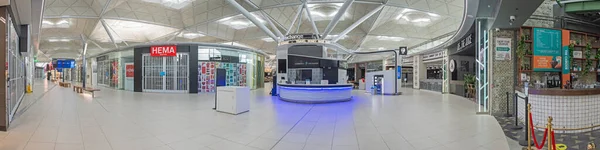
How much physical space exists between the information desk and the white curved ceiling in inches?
434

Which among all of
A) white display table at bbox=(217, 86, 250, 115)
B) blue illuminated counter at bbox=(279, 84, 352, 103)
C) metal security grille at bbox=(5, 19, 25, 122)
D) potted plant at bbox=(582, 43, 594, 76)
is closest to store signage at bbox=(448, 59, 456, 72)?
potted plant at bbox=(582, 43, 594, 76)

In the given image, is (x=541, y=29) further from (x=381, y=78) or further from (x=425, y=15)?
(x=425, y=15)

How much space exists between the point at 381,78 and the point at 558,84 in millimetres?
8438

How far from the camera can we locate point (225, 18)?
1977 cm

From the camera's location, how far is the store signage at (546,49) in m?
6.17

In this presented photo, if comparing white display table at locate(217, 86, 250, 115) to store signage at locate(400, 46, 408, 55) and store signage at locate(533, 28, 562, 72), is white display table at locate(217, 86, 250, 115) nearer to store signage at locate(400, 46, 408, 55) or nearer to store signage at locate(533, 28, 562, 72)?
store signage at locate(533, 28, 562, 72)

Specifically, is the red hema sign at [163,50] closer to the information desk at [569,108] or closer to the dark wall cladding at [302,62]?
the dark wall cladding at [302,62]

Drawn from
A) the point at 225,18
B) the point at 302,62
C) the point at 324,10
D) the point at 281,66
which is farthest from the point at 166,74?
the point at 324,10

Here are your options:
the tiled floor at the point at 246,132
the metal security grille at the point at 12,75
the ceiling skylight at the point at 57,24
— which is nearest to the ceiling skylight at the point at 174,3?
the ceiling skylight at the point at 57,24

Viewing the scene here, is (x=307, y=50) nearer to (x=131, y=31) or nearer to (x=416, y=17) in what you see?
(x=416, y=17)

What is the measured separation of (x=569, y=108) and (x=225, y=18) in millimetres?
19205

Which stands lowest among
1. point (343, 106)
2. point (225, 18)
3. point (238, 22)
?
point (343, 106)

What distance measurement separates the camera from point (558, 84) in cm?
632

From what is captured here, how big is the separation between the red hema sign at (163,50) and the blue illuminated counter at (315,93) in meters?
7.30
